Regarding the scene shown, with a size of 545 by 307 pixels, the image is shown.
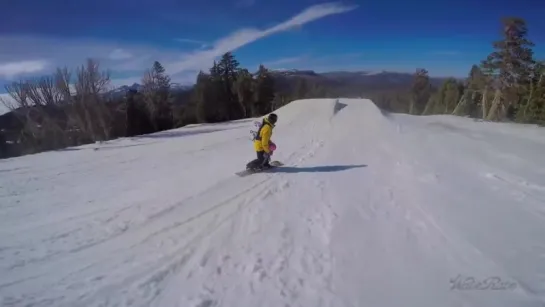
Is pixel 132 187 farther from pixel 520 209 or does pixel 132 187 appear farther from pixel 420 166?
pixel 520 209

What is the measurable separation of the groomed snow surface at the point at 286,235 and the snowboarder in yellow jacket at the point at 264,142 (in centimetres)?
46

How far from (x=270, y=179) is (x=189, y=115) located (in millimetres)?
47248

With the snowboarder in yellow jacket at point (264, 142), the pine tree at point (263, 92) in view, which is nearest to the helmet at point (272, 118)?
the snowboarder in yellow jacket at point (264, 142)

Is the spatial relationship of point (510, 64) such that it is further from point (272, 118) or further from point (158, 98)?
point (158, 98)

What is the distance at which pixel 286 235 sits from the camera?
5371 millimetres

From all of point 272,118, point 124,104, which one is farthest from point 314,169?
point 124,104

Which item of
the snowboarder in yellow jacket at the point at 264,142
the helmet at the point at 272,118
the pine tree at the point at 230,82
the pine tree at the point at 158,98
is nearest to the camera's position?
the helmet at the point at 272,118

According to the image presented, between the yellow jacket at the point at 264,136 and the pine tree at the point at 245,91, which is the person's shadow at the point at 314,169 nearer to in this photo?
the yellow jacket at the point at 264,136

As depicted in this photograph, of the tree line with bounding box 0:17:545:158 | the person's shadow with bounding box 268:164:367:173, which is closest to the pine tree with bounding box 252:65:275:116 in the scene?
the tree line with bounding box 0:17:545:158

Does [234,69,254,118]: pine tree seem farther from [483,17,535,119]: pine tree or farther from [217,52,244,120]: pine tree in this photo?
[483,17,535,119]: pine tree

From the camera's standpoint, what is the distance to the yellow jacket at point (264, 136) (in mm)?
9219

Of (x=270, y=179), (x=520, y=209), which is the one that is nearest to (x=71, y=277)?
(x=270, y=179)

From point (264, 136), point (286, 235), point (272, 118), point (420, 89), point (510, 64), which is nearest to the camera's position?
point (286, 235)

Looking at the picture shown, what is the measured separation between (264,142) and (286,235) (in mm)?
4251
